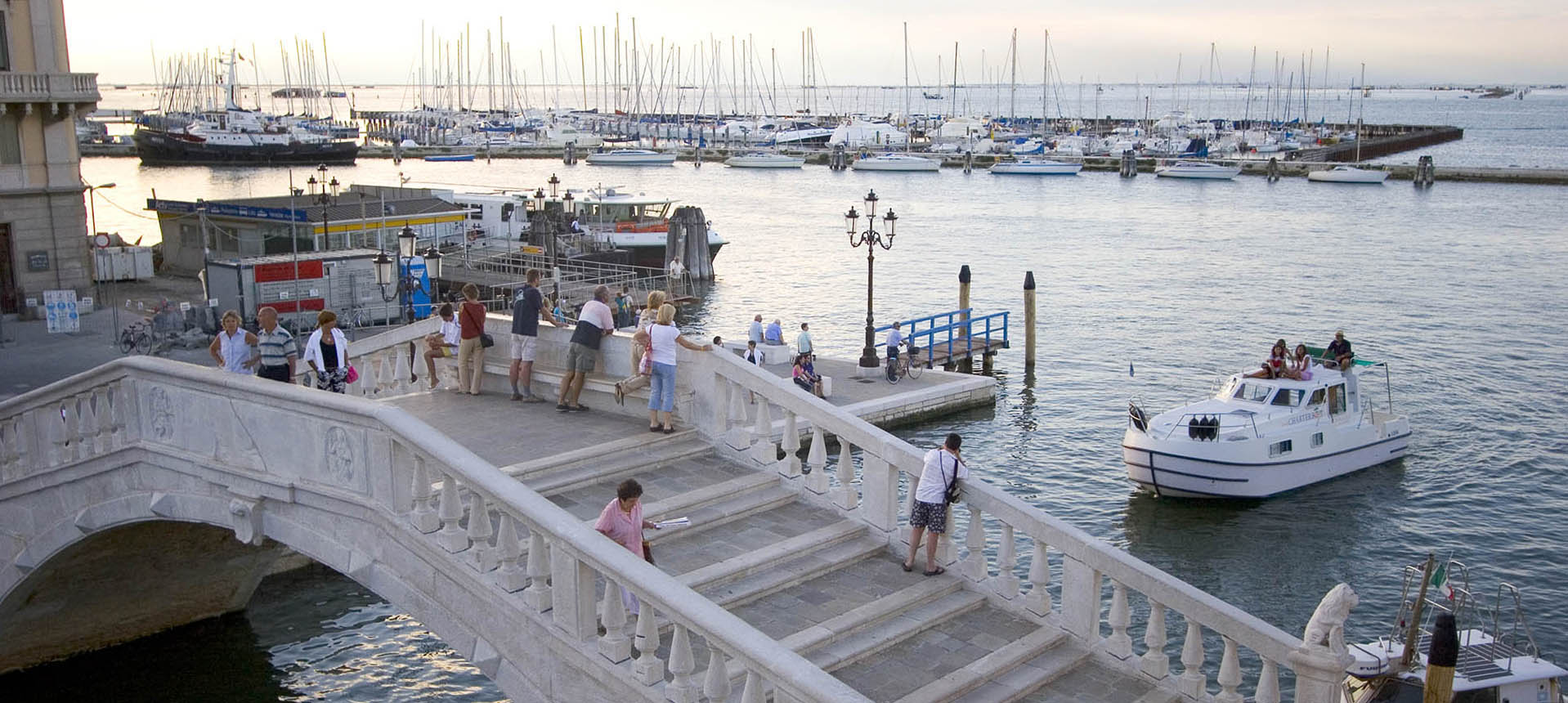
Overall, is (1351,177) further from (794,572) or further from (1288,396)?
(794,572)

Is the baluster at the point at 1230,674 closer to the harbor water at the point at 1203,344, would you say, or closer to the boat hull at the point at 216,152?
the harbor water at the point at 1203,344

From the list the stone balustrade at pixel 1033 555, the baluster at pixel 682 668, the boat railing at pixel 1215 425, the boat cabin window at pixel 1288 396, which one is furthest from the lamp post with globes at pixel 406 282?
the baluster at pixel 682 668

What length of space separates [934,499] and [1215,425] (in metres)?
16.6

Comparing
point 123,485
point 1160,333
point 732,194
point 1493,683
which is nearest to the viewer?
point 123,485

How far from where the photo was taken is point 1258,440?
24.4 m

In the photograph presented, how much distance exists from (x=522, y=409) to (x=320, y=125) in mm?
165902

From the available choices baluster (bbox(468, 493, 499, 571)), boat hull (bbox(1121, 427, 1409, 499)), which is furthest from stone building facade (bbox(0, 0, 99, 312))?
baluster (bbox(468, 493, 499, 571))

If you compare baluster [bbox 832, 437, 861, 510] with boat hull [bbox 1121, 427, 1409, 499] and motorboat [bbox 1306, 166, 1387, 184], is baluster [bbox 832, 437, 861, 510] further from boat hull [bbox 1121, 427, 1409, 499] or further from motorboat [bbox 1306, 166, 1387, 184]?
motorboat [bbox 1306, 166, 1387, 184]

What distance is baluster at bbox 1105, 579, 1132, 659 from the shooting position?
A: 364 inches

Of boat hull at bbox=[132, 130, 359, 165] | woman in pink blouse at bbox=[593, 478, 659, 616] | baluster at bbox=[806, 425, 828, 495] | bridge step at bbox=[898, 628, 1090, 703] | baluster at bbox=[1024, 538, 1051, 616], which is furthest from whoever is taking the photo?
boat hull at bbox=[132, 130, 359, 165]

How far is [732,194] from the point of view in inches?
4077

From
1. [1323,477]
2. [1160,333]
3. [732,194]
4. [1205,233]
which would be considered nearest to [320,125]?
[732,194]

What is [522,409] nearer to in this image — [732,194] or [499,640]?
[499,640]

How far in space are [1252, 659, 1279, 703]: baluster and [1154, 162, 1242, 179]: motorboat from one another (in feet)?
363
